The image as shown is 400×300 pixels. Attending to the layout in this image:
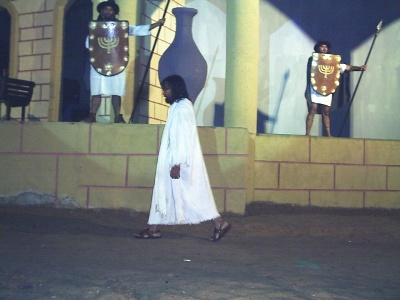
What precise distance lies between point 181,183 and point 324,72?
340cm

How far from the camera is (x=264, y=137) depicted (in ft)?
27.7

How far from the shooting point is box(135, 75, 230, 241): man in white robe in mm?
6254

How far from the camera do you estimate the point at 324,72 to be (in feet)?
29.2

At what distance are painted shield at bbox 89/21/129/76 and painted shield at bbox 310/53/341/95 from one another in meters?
2.47

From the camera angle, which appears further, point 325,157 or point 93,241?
point 325,157

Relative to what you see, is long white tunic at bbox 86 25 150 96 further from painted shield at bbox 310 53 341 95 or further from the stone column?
painted shield at bbox 310 53 341 95

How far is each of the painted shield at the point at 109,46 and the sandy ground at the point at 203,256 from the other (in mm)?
1830

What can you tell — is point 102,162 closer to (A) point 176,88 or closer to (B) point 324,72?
(A) point 176,88

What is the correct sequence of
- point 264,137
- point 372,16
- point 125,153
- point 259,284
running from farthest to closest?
point 372,16
point 264,137
point 125,153
point 259,284

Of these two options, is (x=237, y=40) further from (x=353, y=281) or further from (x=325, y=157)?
(x=353, y=281)

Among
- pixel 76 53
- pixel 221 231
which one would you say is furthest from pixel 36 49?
pixel 221 231

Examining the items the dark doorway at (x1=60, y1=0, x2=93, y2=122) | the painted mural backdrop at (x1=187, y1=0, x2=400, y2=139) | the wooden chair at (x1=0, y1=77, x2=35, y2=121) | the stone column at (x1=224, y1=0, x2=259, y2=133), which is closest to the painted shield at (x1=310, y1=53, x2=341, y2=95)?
the stone column at (x1=224, y1=0, x2=259, y2=133)

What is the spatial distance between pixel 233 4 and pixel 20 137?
10.4ft

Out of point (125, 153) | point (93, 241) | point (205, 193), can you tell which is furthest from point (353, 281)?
point (125, 153)
